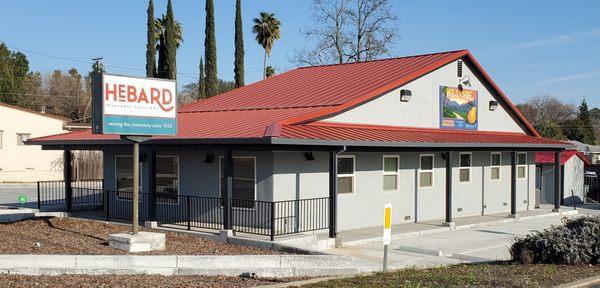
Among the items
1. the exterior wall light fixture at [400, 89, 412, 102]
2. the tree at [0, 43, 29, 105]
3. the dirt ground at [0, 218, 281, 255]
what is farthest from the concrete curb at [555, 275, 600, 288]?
the tree at [0, 43, 29, 105]

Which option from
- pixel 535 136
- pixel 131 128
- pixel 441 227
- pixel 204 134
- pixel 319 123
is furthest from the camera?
pixel 535 136

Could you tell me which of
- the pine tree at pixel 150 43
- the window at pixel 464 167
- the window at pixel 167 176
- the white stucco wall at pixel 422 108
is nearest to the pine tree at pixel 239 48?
the pine tree at pixel 150 43

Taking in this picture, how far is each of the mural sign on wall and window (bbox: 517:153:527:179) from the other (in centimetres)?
323

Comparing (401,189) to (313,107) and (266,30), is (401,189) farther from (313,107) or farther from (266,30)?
(266,30)

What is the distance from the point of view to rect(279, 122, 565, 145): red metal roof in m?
15.8

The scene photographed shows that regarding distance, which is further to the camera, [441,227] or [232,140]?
[441,227]

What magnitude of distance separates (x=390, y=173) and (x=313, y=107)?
3244 mm

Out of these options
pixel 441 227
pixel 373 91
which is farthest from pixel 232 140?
pixel 441 227

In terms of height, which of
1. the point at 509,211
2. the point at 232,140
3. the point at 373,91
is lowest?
the point at 509,211

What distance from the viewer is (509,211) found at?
25234 millimetres

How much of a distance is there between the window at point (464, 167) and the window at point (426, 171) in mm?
1871

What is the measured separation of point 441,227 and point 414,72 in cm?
516

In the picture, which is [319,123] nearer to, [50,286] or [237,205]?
[237,205]

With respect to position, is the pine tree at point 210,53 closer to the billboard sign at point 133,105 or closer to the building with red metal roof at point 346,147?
the building with red metal roof at point 346,147
